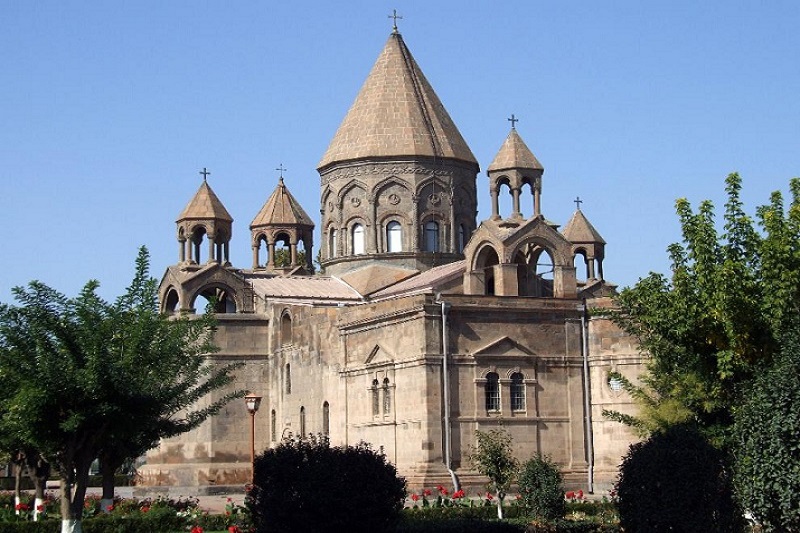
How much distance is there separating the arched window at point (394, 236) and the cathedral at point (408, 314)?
5 cm

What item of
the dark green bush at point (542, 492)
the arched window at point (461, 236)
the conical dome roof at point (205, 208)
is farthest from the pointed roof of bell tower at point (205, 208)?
the dark green bush at point (542, 492)

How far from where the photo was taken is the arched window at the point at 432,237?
4791 centimetres

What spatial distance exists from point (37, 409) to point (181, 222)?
26807 millimetres

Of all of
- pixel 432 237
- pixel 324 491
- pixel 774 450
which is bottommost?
pixel 324 491

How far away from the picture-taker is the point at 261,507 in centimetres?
2103

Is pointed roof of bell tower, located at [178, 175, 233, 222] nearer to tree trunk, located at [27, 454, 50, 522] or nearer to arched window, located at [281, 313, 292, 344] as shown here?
arched window, located at [281, 313, 292, 344]

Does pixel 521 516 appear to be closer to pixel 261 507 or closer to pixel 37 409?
pixel 261 507

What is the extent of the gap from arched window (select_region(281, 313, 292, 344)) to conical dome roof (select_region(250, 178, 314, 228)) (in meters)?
8.69

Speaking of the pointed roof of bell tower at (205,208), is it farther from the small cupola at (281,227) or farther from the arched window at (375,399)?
the arched window at (375,399)

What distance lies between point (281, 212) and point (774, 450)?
3662 centimetres

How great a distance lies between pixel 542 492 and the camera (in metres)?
26.9

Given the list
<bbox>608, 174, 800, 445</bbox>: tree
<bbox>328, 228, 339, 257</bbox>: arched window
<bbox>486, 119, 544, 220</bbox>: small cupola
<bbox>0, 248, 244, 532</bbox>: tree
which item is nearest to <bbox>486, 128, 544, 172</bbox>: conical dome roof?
<bbox>486, 119, 544, 220</bbox>: small cupola

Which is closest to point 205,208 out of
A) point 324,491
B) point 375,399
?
point 375,399

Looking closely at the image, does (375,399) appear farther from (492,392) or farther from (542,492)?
(542,492)
